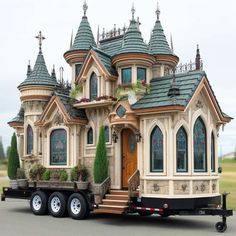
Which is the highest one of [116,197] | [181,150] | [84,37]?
[84,37]

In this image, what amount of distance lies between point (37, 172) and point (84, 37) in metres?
6.11

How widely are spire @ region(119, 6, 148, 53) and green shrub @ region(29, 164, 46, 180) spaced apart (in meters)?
5.92

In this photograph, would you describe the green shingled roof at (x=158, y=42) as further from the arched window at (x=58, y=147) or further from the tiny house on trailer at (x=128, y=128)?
the arched window at (x=58, y=147)

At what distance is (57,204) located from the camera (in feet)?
55.8

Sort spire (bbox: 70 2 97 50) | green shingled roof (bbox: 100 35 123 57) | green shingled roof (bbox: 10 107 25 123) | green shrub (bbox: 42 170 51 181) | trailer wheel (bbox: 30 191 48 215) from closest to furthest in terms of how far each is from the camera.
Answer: trailer wheel (bbox: 30 191 48 215), green shrub (bbox: 42 170 51 181), green shingled roof (bbox: 100 35 123 57), spire (bbox: 70 2 97 50), green shingled roof (bbox: 10 107 25 123)

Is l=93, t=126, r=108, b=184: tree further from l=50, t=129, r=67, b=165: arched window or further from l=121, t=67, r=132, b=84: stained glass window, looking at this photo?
l=50, t=129, r=67, b=165: arched window

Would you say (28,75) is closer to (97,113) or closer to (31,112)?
(31,112)

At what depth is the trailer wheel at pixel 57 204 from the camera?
54.6 ft

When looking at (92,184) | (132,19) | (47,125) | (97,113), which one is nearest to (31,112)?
(47,125)

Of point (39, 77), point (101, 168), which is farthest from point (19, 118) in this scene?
point (101, 168)

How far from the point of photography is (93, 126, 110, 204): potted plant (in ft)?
52.0

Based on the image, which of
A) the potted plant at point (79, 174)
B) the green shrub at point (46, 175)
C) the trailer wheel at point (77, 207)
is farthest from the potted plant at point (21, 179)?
the trailer wheel at point (77, 207)

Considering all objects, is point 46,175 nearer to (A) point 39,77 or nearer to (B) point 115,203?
(B) point 115,203

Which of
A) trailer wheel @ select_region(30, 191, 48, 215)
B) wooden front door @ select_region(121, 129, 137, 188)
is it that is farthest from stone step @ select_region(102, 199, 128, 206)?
trailer wheel @ select_region(30, 191, 48, 215)
